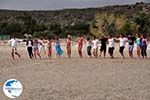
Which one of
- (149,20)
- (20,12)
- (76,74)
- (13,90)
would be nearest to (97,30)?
(149,20)

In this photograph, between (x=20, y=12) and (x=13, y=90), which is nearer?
(x=13, y=90)

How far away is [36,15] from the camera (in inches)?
7101

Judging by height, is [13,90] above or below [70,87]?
above

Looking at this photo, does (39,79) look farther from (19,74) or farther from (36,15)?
(36,15)

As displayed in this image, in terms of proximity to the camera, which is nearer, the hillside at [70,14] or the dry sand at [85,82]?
the dry sand at [85,82]

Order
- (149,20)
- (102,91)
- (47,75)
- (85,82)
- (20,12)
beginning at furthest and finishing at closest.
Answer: (20,12) < (149,20) < (47,75) < (85,82) < (102,91)

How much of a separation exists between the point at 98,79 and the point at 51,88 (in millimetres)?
2956

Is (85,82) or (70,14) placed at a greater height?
(70,14)

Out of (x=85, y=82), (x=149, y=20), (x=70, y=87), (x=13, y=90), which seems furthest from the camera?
(x=149, y=20)

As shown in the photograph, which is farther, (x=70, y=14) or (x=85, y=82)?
(x=70, y=14)

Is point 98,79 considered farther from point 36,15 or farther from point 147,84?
point 36,15

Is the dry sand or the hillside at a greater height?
the hillside

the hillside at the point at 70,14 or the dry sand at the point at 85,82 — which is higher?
the hillside at the point at 70,14

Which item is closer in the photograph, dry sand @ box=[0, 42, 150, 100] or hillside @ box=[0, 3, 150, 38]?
dry sand @ box=[0, 42, 150, 100]
